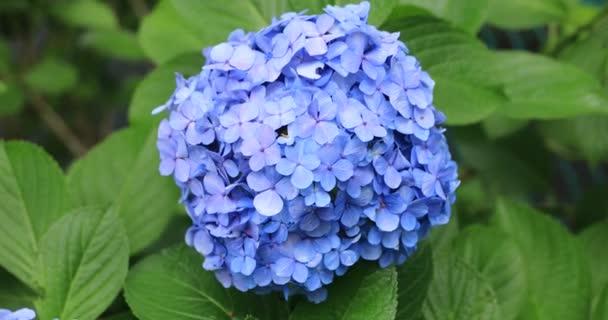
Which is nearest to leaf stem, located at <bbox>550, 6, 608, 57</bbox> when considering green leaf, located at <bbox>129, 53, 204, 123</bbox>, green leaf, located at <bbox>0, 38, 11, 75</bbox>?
green leaf, located at <bbox>129, 53, 204, 123</bbox>

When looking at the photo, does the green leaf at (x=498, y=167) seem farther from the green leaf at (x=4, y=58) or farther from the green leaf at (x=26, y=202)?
the green leaf at (x=4, y=58)

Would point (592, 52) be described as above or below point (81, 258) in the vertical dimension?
below

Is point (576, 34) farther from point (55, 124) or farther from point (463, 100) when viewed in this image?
point (55, 124)

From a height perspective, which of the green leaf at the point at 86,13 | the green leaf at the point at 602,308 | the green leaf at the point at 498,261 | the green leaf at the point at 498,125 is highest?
the green leaf at the point at 86,13

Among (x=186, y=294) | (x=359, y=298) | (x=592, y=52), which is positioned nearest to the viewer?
(x=359, y=298)

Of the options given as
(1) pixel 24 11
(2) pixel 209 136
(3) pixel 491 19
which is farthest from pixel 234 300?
(1) pixel 24 11

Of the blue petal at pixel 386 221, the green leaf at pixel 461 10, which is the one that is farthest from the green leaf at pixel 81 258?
the green leaf at pixel 461 10

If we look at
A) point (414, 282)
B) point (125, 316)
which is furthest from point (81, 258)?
point (414, 282)
